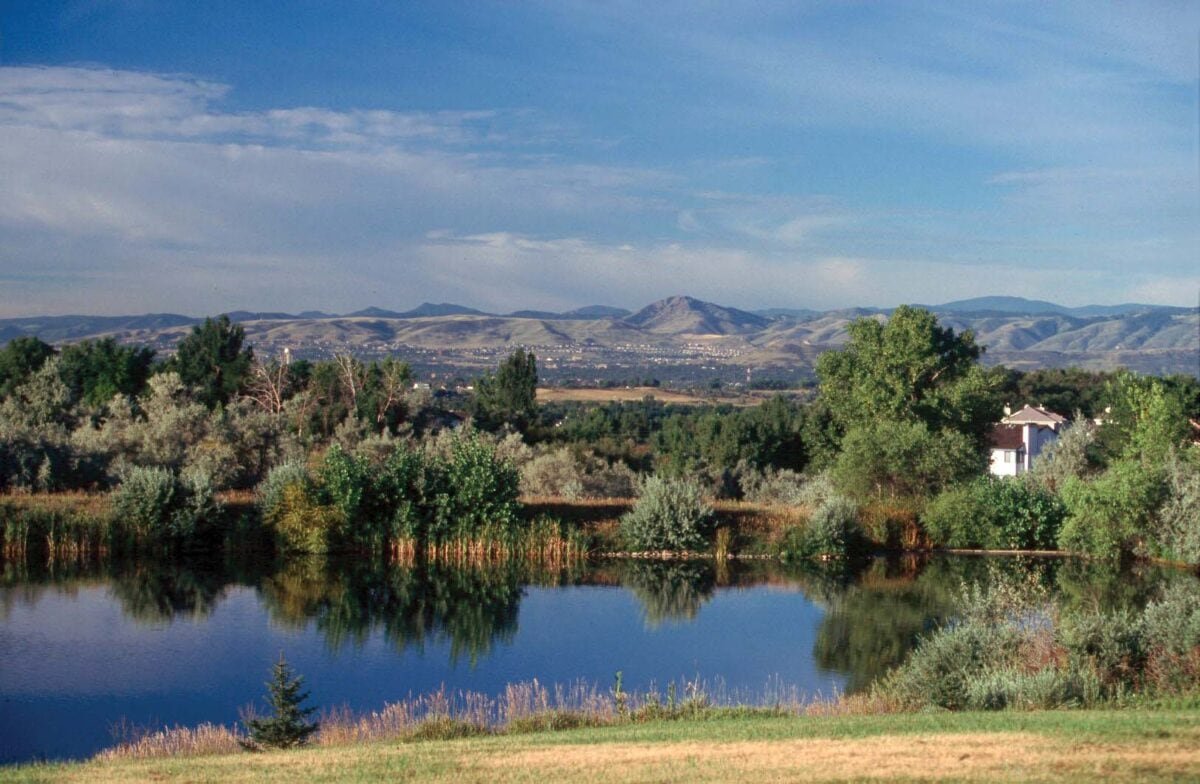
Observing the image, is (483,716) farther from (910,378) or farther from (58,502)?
(910,378)

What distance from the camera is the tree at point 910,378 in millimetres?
53906

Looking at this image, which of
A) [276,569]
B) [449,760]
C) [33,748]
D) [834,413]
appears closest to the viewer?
[449,760]

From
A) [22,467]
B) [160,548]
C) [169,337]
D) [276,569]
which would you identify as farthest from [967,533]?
[169,337]

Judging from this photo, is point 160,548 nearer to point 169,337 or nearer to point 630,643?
point 630,643

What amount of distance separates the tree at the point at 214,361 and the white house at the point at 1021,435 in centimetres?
4585

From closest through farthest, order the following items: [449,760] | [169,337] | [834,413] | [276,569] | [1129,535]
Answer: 1. [449,760]
2. [276,569]
3. [1129,535]
4. [834,413]
5. [169,337]

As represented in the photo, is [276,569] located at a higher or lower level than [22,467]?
lower

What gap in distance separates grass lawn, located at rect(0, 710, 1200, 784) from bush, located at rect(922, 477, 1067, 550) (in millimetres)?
24544

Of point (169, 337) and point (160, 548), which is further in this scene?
point (169, 337)

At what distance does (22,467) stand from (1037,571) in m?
28.3

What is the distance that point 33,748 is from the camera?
16.3 metres

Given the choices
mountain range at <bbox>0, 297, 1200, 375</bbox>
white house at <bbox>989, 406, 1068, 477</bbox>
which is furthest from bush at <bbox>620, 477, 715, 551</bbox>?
mountain range at <bbox>0, 297, 1200, 375</bbox>

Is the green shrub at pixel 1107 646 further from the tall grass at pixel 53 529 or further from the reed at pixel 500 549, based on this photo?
the tall grass at pixel 53 529

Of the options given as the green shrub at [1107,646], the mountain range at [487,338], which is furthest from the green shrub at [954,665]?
the mountain range at [487,338]
